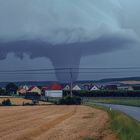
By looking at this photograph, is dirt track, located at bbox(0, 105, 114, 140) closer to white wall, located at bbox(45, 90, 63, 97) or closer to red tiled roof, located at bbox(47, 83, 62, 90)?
white wall, located at bbox(45, 90, 63, 97)

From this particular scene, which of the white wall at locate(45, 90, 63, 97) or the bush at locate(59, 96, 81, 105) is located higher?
the white wall at locate(45, 90, 63, 97)

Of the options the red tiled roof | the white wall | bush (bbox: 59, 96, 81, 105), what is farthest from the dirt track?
the red tiled roof

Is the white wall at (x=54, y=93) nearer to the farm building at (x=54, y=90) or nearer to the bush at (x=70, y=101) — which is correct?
the farm building at (x=54, y=90)

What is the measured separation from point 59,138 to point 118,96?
399 feet

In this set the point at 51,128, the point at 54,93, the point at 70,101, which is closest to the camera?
the point at 51,128

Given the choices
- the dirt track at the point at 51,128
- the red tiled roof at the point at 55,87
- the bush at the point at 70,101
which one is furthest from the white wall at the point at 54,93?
the dirt track at the point at 51,128

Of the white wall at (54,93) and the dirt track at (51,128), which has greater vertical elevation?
the white wall at (54,93)

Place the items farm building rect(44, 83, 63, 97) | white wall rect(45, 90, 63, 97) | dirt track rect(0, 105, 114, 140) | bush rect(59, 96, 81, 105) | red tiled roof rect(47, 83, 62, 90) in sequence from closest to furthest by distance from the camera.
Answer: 1. dirt track rect(0, 105, 114, 140)
2. bush rect(59, 96, 81, 105)
3. white wall rect(45, 90, 63, 97)
4. farm building rect(44, 83, 63, 97)
5. red tiled roof rect(47, 83, 62, 90)

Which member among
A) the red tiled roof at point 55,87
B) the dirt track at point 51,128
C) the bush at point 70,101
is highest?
the red tiled roof at point 55,87

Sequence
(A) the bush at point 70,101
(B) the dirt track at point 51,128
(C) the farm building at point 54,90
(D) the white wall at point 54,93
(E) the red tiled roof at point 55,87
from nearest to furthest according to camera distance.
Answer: (B) the dirt track at point 51,128 → (A) the bush at point 70,101 → (D) the white wall at point 54,93 → (C) the farm building at point 54,90 → (E) the red tiled roof at point 55,87

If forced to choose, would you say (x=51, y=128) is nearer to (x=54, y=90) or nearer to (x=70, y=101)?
(x=70, y=101)

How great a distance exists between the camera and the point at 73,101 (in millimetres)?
106625

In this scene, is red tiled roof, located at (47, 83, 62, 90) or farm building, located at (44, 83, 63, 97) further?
red tiled roof, located at (47, 83, 62, 90)

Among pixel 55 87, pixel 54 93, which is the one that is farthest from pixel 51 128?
pixel 55 87
